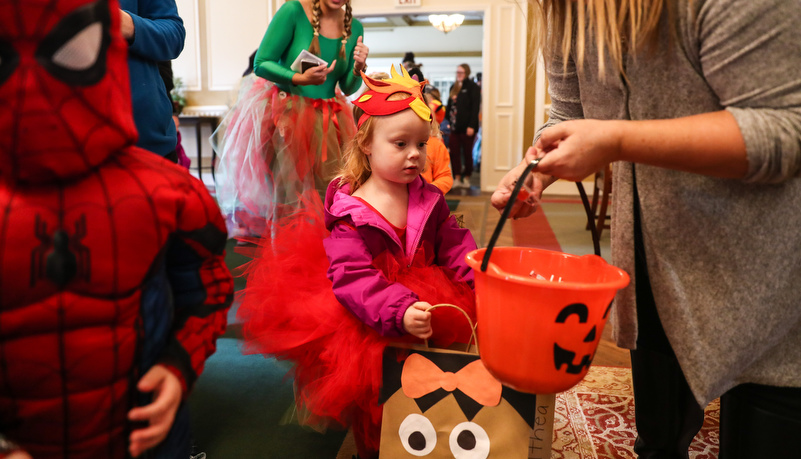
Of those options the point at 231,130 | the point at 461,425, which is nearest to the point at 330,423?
the point at 461,425

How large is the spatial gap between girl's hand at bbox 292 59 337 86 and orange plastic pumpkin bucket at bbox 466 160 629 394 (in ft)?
4.74

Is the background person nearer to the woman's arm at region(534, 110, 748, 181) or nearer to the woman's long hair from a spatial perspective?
the woman's arm at region(534, 110, 748, 181)

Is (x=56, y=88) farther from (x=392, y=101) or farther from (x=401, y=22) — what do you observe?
(x=401, y=22)

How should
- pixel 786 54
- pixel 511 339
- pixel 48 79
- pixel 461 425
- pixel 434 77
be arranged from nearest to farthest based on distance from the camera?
1. pixel 48 79
2. pixel 786 54
3. pixel 511 339
4. pixel 461 425
5. pixel 434 77

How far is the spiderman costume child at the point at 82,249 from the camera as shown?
0.61m

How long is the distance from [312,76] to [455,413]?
1.43 meters

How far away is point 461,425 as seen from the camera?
1.18 metres

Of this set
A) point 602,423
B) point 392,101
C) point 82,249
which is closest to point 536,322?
point 82,249

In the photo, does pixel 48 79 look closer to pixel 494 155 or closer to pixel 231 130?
pixel 231 130

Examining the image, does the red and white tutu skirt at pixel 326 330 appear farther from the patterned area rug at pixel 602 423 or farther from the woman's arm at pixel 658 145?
the woman's arm at pixel 658 145

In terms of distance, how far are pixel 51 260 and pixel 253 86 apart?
84.9 inches

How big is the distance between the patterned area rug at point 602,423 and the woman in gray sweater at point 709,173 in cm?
77

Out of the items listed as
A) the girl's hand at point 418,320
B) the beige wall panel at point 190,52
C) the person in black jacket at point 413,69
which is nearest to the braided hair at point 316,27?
the person in black jacket at point 413,69

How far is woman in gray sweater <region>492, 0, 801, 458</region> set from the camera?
28.5 inches
